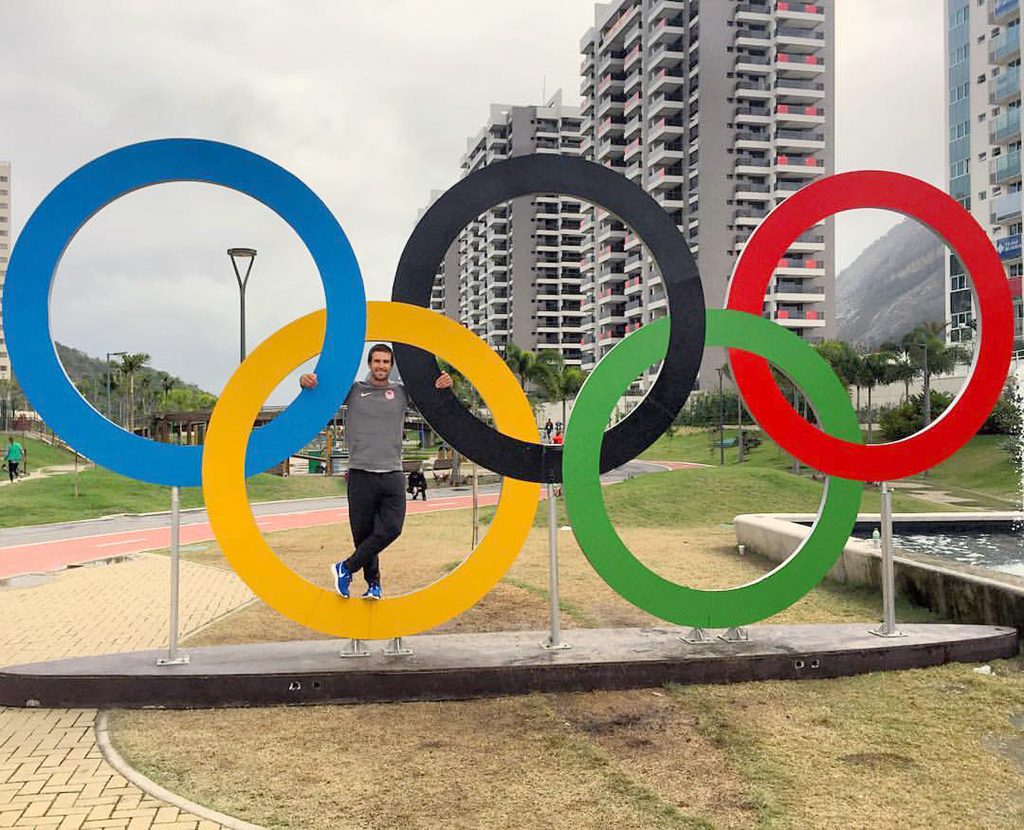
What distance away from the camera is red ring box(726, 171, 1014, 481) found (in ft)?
25.3

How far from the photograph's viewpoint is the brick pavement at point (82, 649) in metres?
4.84

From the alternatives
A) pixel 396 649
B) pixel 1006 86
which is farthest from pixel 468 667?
pixel 1006 86

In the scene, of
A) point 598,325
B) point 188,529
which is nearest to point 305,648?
point 188,529

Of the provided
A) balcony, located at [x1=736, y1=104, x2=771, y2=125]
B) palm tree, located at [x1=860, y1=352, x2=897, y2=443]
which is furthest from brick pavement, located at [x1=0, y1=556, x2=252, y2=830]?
balcony, located at [x1=736, y1=104, x2=771, y2=125]

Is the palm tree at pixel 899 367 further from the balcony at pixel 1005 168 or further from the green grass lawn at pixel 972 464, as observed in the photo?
the balcony at pixel 1005 168

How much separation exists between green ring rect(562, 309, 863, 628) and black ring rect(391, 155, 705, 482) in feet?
0.59

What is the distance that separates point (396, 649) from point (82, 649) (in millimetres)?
3618

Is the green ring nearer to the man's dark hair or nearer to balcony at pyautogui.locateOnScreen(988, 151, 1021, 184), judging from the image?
the man's dark hair

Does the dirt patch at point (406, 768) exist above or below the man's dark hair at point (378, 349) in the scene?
below

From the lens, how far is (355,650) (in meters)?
7.27

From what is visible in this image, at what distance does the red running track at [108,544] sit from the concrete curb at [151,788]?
30.3ft

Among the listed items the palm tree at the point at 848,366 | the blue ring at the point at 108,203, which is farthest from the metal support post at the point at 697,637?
the palm tree at the point at 848,366

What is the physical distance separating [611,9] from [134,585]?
8157 cm

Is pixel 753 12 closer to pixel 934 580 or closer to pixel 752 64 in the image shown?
pixel 752 64
